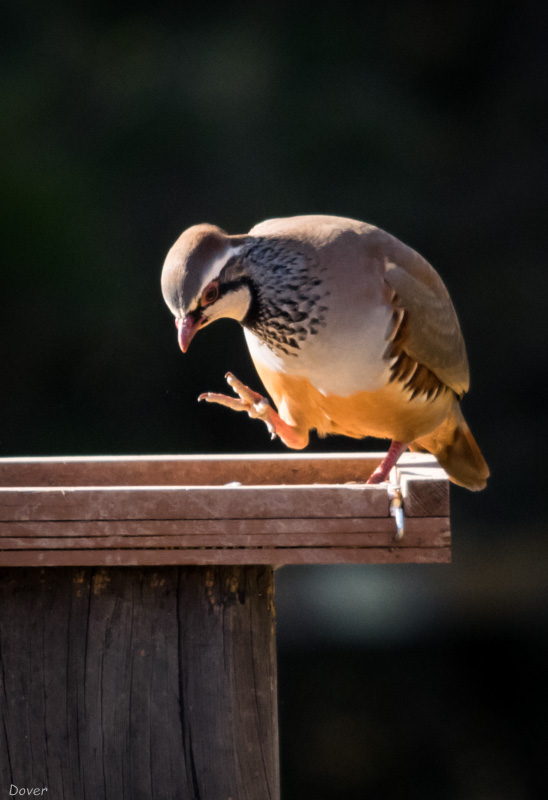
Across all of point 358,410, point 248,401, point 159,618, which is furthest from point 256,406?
point 159,618

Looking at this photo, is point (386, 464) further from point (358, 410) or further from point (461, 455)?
point (461, 455)

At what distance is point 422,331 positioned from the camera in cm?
199

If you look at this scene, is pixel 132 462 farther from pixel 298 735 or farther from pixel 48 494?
pixel 298 735

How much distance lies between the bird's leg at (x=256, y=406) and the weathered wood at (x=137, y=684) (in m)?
0.67

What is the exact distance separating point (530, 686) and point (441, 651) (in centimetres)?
31

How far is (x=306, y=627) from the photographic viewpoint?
3.38 meters

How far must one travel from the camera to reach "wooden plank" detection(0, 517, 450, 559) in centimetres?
128

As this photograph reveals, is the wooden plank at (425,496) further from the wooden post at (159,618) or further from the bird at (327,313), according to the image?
the bird at (327,313)

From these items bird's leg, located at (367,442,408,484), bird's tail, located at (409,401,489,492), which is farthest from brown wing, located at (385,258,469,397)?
bird's tail, located at (409,401,489,492)

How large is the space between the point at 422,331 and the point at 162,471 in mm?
545

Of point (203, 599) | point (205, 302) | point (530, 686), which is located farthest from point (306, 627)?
point (203, 599)

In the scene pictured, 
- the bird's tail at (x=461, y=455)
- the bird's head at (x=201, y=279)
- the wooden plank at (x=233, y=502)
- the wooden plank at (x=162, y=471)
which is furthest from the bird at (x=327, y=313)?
the wooden plank at (x=233, y=502)

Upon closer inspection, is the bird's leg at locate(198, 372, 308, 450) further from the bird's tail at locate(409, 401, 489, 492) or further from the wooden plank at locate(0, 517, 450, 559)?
the wooden plank at locate(0, 517, 450, 559)

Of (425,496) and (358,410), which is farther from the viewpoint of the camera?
(358,410)
